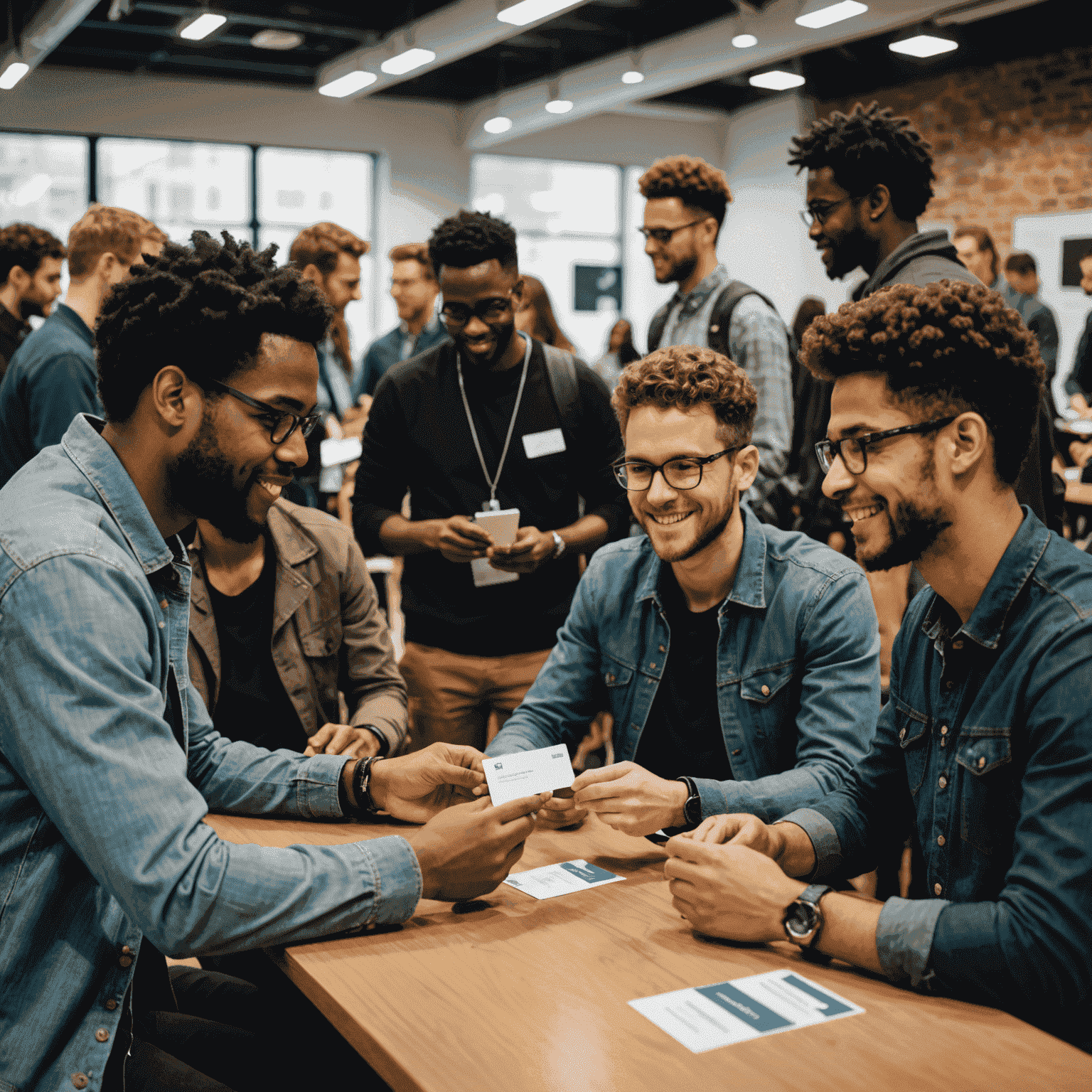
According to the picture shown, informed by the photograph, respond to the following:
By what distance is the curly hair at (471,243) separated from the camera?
2.95m

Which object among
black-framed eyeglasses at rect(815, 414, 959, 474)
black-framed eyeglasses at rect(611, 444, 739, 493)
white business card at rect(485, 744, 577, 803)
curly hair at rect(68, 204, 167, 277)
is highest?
curly hair at rect(68, 204, 167, 277)

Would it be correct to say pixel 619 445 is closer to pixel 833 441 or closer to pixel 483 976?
pixel 833 441

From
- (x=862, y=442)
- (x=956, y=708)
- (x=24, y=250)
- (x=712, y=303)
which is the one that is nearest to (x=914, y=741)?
(x=956, y=708)

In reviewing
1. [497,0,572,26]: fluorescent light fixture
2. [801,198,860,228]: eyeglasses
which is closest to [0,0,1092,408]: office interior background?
[497,0,572,26]: fluorescent light fixture

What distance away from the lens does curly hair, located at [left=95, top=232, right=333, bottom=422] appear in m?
1.58

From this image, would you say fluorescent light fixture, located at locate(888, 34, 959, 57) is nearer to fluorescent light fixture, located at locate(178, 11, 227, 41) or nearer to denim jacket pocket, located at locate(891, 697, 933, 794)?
fluorescent light fixture, located at locate(178, 11, 227, 41)

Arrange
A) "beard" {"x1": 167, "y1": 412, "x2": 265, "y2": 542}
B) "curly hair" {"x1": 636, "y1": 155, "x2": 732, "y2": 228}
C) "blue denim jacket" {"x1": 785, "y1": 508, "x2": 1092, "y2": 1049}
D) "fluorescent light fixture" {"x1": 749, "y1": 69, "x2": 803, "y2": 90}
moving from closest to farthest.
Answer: "blue denim jacket" {"x1": 785, "y1": 508, "x2": 1092, "y2": 1049} → "beard" {"x1": 167, "y1": 412, "x2": 265, "y2": 542} → "curly hair" {"x1": 636, "y1": 155, "x2": 732, "y2": 228} → "fluorescent light fixture" {"x1": 749, "y1": 69, "x2": 803, "y2": 90}

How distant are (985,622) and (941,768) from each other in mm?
211

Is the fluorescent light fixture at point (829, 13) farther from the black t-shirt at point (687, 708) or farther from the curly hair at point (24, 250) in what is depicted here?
the black t-shirt at point (687, 708)

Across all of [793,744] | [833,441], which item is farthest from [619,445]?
[833,441]

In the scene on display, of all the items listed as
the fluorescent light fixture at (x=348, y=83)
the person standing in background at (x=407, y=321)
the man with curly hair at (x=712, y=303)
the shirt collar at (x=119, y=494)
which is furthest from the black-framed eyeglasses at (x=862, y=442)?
the fluorescent light fixture at (x=348, y=83)

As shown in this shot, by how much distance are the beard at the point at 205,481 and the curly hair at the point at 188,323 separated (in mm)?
86

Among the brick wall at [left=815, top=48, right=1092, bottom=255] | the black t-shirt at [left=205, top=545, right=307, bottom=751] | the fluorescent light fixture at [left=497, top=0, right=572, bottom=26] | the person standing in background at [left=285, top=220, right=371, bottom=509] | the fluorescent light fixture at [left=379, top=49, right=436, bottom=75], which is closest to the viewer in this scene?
the black t-shirt at [left=205, top=545, right=307, bottom=751]

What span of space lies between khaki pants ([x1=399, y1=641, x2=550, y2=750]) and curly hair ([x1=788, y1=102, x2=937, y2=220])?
58.2 inches
